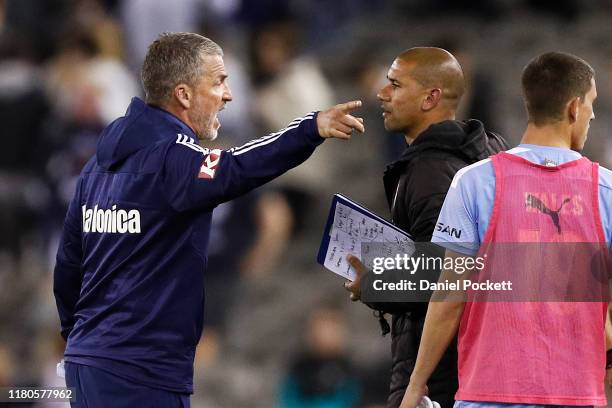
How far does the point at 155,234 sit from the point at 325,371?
404cm

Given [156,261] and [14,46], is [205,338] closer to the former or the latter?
[14,46]

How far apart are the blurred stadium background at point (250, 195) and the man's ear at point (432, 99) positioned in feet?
11.0

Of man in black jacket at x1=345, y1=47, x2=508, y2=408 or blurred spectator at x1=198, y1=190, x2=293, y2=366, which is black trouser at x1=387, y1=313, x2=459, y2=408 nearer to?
man in black jacket at x1=345, y1=47, x2=508, y2=408

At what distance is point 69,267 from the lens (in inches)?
204

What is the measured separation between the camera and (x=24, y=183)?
10.2 metres

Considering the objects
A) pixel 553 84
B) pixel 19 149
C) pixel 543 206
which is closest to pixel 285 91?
pixel 19 149

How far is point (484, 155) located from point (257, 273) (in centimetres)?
519

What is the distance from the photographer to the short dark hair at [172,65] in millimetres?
5000

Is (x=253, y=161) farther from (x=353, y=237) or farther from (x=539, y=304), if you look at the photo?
(x=539, y=304)

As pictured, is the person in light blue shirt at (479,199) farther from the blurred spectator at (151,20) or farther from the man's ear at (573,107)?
the blurred spectator at (151,20)

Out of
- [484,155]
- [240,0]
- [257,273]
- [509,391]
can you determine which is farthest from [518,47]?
[509,391]

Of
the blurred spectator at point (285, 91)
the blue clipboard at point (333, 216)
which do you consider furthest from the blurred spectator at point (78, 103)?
the blue clipboard at point (333, 216)

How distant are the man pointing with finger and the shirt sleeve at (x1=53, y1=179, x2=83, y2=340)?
0.13m

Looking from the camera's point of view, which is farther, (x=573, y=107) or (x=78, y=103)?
(x=78, y=103)
